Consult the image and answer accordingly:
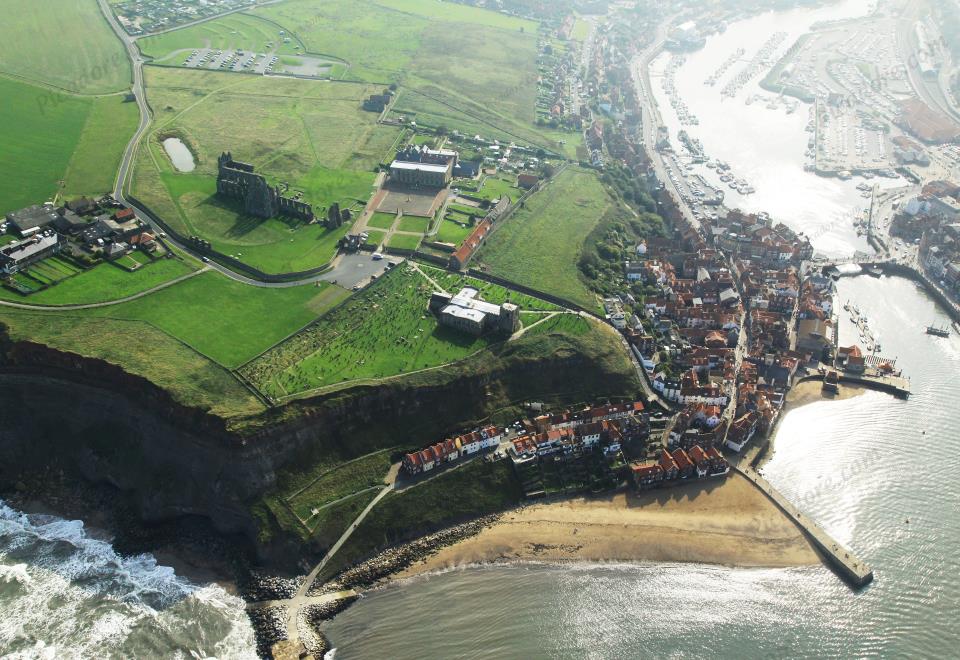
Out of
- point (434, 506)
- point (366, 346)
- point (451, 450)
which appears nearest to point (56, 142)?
point (366, 346)

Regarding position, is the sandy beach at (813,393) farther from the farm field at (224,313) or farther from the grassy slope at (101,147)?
the grassy slope at (101,147)

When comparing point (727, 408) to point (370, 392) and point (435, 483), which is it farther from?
point (370, 392)

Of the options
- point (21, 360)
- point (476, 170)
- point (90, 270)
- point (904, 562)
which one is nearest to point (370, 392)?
point (21, 360)

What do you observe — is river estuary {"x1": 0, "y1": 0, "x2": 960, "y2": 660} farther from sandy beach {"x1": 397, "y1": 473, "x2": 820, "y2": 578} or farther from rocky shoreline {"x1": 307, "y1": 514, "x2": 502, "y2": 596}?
rocky shoreline {"x1": 307, "y1": 514, "x2": 502, "y2": 596}

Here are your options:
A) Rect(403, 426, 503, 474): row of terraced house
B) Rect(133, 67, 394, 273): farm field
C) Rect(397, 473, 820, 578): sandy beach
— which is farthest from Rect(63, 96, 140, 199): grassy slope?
Rect(397, 473, 820, 578): sandy beach

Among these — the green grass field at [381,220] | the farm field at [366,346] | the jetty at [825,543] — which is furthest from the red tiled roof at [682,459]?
the green grass field at [381,220]

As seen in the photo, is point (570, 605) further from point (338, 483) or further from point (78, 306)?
point (78, 306)
